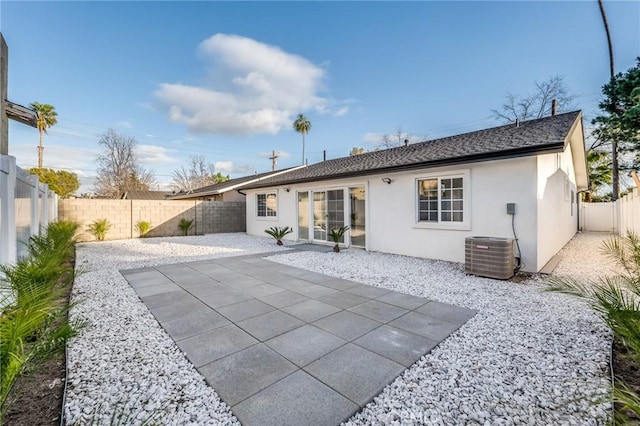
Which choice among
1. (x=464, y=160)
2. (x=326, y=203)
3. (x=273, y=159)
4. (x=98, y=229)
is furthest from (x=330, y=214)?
(x=273, y=159)

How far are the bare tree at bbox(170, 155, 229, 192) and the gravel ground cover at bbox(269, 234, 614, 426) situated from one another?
3749 cm

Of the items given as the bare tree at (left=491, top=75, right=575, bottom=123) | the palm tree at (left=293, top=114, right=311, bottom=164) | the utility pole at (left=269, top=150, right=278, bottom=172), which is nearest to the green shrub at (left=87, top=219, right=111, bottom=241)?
the utility pole at (left=269, top=150, right=278, bottom=172)

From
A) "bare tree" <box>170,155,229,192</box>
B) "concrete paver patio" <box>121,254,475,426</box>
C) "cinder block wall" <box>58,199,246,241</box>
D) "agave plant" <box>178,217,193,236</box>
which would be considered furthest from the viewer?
"bare tree" <box>170,155,229,192</box>

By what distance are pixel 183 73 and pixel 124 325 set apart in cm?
1305

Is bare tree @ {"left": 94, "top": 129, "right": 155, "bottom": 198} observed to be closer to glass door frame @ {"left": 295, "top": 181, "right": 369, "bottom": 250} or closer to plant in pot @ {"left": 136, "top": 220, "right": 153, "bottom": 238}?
plant in pot @ {"left": 136, "top": 220, "right": 153, "bottom": 238}

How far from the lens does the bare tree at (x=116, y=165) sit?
90.9ft

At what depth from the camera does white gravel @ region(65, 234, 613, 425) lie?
2035 millimetres

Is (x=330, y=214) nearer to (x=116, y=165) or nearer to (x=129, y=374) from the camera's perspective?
(x=129, y=374)

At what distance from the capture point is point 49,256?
14.2 ft

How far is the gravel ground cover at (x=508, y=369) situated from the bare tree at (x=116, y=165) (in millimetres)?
33266

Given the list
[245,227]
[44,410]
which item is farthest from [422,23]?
[245,227]

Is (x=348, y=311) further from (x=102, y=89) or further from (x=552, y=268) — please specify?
(x=102, y=89)

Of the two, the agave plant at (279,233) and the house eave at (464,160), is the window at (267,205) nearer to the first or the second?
the agave plant at (279,233)

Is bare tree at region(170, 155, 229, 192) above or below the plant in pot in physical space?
above
